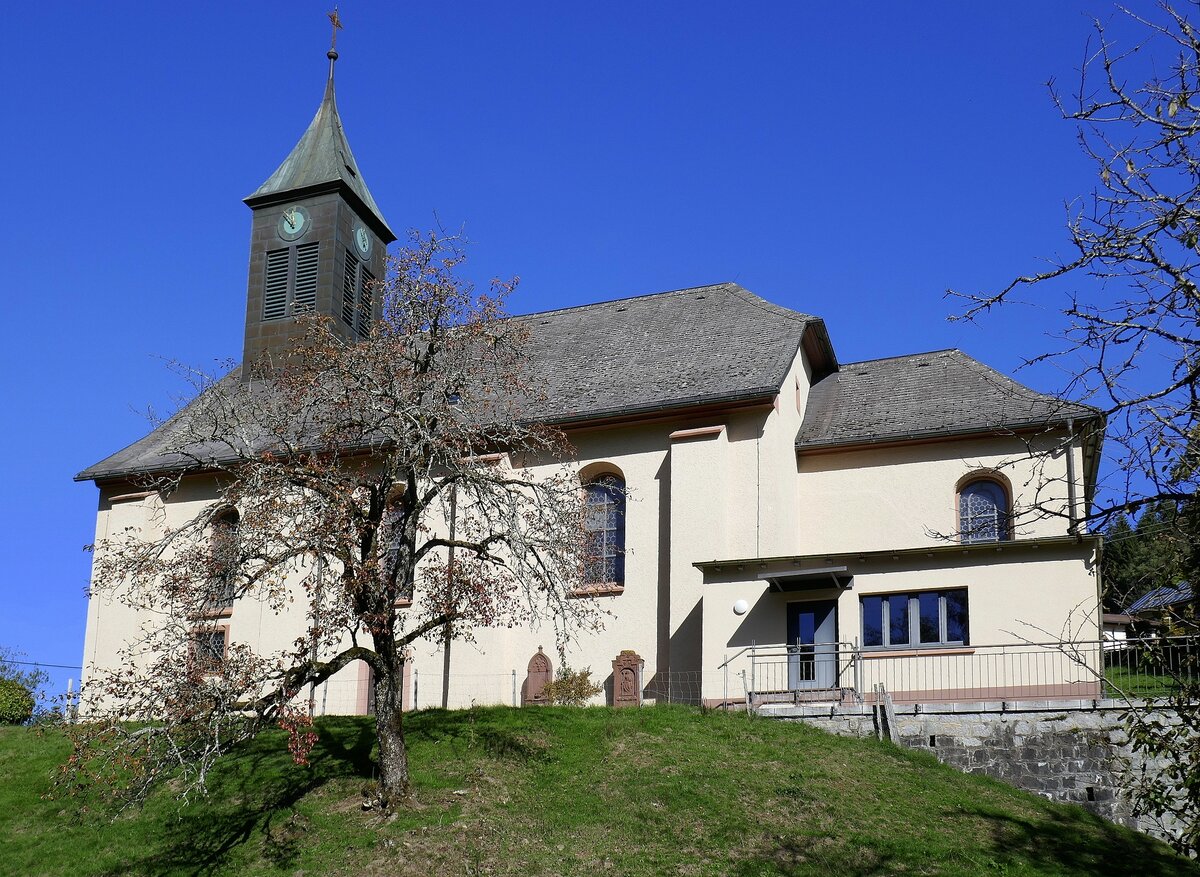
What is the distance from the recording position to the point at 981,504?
92.9ft

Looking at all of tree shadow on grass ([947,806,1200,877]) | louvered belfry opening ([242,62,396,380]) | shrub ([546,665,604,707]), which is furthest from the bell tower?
tree shadow on grass ([947,806,1200,877])

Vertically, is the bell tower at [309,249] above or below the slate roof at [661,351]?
above

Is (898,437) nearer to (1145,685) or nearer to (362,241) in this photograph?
(1145,685)

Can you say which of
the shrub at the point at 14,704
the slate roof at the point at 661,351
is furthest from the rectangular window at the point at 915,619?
the shrub at the point at 14,704

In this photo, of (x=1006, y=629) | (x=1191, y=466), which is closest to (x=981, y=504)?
(x=1006, y=629)

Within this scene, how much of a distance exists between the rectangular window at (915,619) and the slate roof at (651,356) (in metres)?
4.88

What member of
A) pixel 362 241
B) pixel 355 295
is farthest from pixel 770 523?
pixel 362 241

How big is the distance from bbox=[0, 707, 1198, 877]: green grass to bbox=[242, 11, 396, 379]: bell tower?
17289 mm

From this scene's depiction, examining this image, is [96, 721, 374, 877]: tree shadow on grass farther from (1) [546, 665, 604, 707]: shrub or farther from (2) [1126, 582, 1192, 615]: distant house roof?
(2) [1126, 582, 1192, 615]: distant house roof

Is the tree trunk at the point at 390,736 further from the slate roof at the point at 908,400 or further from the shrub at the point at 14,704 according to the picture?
the shrub at the point at 14,704

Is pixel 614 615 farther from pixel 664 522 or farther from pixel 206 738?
pixel 206 738

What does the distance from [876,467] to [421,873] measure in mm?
15101

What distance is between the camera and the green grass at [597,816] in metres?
17.4

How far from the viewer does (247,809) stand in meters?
20.3
